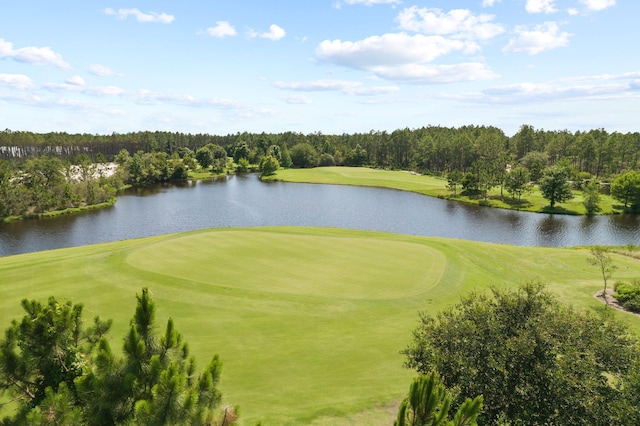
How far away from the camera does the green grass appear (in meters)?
17.4

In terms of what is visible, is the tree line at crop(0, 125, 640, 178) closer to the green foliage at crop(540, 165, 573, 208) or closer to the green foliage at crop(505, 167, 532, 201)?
the green foliage at crop(505, 167, 532, 201)

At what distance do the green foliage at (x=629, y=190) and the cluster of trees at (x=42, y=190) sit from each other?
4665 inches

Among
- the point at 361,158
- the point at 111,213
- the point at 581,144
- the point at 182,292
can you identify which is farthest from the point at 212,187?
the point at 581,144

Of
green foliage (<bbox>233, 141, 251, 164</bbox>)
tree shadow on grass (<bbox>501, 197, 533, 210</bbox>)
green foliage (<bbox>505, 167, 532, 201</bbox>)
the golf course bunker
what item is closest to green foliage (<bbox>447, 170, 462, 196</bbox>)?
green foliage (<bbox>505, 167, 532, 201</bbox>)

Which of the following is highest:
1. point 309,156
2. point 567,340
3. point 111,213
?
point 309,156

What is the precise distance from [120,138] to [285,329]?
20052 cm

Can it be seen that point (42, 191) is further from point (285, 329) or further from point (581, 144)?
point (581, 144)

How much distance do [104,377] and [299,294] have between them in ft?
65.5

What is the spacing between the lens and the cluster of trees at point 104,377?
7.73 m

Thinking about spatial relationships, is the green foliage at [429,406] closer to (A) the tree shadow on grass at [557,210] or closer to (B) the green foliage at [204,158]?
(A) the tree shadow on grass at [557,210]

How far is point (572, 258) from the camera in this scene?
132 feet

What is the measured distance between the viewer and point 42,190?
3123 inches

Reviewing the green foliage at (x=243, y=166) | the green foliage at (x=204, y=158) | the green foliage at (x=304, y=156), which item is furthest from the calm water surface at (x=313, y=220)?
the green foliage at (x=304, y=156)

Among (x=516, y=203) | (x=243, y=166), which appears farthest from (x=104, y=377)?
(x=243, y=166)
